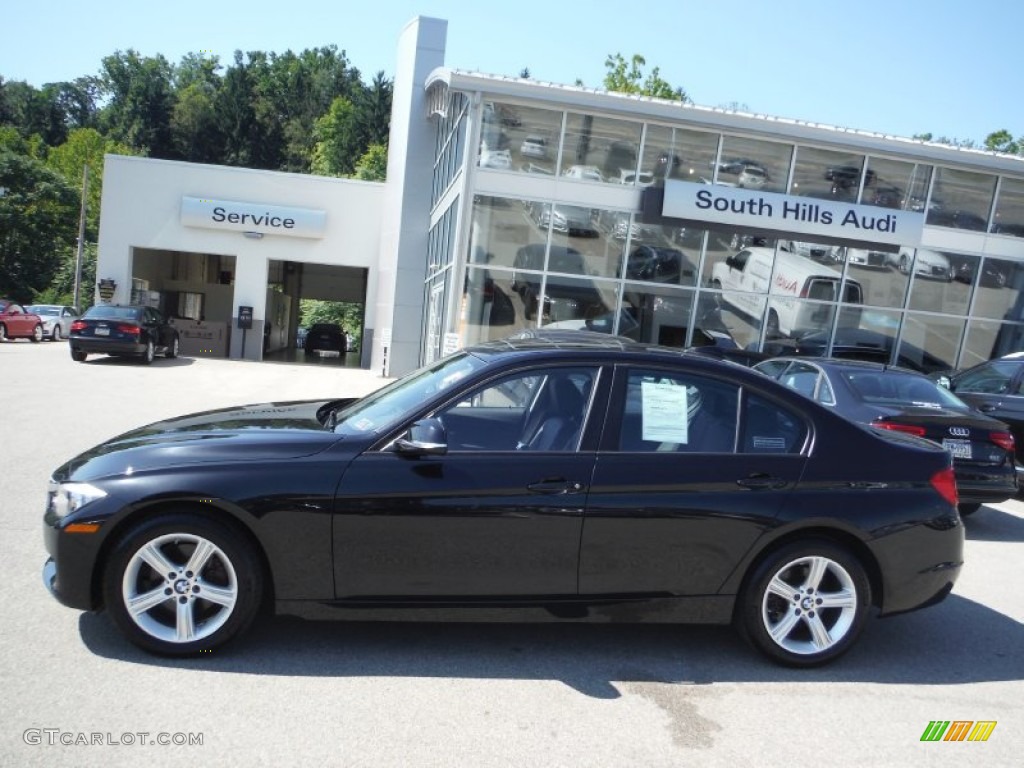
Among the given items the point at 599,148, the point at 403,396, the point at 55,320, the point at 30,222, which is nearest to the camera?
the point at 403,396

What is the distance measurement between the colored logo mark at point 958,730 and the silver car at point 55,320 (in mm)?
30462

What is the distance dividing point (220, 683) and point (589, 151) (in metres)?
13.7

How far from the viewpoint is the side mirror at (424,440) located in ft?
12.1

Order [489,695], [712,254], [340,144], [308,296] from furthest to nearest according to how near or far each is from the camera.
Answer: [340,144]
[308,296]
[712,254]
[489,695]

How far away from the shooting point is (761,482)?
13.4 ft

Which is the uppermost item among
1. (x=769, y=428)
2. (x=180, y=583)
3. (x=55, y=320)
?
(x=769, y=428)

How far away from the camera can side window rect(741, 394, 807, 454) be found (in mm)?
4199

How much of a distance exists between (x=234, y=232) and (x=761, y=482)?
79.1 feet

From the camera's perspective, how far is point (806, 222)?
1591 cm

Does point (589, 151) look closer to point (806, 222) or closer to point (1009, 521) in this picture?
point (806, 222)

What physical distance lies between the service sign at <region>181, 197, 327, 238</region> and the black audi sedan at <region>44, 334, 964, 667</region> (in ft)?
72.2

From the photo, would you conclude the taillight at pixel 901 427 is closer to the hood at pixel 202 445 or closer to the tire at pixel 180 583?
the hood at pixel 202 445

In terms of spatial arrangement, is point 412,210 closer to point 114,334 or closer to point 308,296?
point 114,334

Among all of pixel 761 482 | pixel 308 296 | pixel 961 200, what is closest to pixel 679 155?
pixel 961 200
